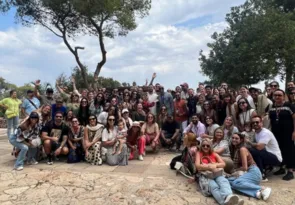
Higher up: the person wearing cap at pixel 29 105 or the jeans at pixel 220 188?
the person wearing cap at pixel 29 105

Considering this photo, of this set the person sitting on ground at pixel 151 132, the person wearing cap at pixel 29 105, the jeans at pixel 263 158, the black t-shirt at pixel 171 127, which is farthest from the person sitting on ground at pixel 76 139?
the jeans at pixel 263 158

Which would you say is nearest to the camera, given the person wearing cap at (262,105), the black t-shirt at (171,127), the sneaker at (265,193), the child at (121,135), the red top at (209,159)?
the sneaker at (265,193)

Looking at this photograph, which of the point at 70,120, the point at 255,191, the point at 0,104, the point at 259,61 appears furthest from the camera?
the point at 259,61

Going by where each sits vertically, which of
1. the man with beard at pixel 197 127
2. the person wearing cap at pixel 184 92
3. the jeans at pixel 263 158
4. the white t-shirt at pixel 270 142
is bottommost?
the jeans at pixel 263 158

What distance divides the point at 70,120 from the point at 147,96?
2.78 meters

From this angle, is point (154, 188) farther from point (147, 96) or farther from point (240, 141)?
point (147, 96)

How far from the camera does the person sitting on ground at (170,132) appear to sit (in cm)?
795

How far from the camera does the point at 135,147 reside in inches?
289

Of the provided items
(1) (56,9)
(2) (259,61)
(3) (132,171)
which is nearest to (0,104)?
(3) (132,171)

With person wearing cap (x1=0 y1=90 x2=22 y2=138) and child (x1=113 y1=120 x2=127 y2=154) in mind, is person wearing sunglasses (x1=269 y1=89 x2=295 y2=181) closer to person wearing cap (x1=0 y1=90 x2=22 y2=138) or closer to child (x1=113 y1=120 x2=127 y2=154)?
child (x1=113 y1=120 x2=127 y2=154)

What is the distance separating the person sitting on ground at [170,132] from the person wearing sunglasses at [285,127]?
9.57 feet

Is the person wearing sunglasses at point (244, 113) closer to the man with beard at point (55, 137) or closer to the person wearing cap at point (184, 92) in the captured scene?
the person wearing cap at point (184, 92)

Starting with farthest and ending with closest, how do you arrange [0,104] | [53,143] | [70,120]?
1. [0,104]
2. [70,120]
3. [53,143]

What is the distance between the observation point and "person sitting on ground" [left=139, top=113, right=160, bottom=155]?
297 inches
